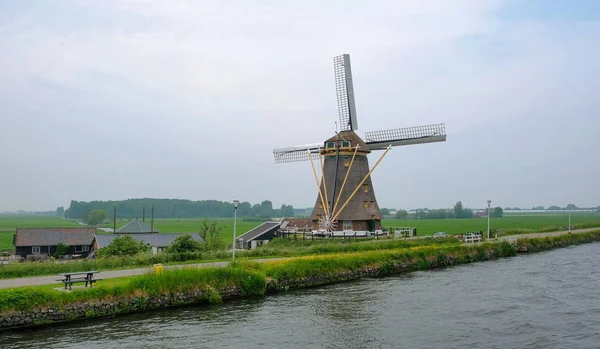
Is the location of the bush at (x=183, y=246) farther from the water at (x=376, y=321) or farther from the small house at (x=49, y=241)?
the small house at (x=49, y=241)

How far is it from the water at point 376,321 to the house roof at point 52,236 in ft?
103

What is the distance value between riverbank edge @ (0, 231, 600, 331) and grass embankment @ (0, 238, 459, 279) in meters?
3.00

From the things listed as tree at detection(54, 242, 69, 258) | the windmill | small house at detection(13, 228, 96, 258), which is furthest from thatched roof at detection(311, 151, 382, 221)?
tree at detection(54, 242, 69, 258)

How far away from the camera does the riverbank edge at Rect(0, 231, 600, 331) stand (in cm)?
1612

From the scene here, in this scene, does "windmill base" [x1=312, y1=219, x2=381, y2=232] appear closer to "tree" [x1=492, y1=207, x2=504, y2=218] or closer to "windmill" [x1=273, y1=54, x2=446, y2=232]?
"windmill" [x1=273, y1=54, x2=446, y2=232]

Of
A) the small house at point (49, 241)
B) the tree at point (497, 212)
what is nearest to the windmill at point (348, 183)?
the small house at point (49, 241)

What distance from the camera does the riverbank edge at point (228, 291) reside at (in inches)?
635

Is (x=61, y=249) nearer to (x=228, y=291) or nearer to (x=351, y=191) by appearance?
(x=351, y=191)

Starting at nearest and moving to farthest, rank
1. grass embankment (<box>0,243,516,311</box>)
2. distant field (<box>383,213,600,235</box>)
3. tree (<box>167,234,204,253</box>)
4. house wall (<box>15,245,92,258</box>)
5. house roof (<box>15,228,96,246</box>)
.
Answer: grass embankment (<box>0,243,516,311</box>) → tree (<box>167,234,204,253</box>) → house wall (<box>15,245,92,258</box>) → house roof (<box>15,228,96,246</box>) → distant field (<box>383,213,600,235</box>)

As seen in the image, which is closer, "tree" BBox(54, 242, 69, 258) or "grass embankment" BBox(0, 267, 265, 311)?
"grass embankment" BBox(0, 267, 265, 311)

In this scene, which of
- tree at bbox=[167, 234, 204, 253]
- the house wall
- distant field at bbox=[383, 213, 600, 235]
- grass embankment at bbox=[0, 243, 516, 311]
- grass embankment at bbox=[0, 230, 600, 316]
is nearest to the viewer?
grass embankment at bbox=[0, 243, 516, 311]

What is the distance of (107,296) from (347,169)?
25.6 metres

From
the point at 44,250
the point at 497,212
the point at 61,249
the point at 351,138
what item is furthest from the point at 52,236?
Result: the point at 497,212

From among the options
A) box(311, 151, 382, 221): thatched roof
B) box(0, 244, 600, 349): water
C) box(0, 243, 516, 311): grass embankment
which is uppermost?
box(311, 151, 382, 221): thatched roof
